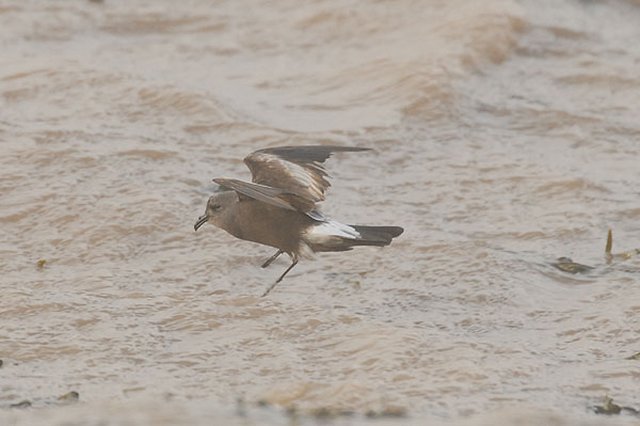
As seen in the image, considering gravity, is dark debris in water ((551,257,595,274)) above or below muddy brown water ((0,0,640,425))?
below

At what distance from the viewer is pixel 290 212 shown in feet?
25.9

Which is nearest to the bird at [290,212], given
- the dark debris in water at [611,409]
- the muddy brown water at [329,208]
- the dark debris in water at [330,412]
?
the muddy brown water at [329,208]

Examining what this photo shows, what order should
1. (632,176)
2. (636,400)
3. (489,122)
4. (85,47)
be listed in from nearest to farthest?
(636,400)
(632,176)
(489,122)
(85,47)

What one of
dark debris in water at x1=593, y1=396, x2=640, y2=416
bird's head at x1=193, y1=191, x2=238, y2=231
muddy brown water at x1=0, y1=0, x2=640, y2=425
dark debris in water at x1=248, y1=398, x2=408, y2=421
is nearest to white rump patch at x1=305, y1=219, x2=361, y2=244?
muddy brown water at x1=0, y1=0, x2=640, y2=425

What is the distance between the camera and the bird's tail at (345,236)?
7.59 metres

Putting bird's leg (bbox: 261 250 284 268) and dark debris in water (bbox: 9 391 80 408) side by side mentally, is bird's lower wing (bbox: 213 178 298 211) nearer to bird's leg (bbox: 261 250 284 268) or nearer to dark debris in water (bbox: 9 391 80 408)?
bird's leg (bbox: 261 250 284 268)

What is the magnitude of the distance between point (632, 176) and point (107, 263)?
3.74m

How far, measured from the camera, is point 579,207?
9297 mm

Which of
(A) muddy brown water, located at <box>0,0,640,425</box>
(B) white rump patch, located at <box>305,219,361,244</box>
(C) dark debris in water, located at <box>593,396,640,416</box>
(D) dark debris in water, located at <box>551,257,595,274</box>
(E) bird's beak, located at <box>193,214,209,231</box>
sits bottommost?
(D) dark debris in water, located at <box>551,257,595,274</box>

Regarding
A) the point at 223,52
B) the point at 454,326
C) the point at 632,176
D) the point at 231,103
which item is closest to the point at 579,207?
the point at 632,176

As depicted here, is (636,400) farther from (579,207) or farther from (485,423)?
(579,207)

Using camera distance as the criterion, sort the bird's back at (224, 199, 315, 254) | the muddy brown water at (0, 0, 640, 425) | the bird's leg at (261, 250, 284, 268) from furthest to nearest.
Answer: the bird's leg at (261, 250, 284, 268), the bird's back at (224, 199, 315, 254), the muddy brown water at (0, 0, 640, 425)

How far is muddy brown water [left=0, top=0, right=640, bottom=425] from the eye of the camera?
6.69 meters

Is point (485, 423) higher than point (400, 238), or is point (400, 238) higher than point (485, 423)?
point (485, 423)
